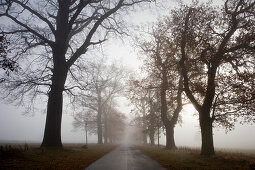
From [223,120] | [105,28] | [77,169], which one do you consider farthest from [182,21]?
[77,169]

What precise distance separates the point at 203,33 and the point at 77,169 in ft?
39.5

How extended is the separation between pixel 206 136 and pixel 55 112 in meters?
10.9

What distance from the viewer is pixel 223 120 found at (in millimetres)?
15609

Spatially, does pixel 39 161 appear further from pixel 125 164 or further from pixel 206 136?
pixel 206 136

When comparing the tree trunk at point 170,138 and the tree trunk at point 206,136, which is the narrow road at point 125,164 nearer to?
the tree trunk at point 206,136

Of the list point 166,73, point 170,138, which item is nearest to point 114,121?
point 170,138

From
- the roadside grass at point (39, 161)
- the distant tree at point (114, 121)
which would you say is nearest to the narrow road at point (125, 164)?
the roadside grass at point (39, 161)

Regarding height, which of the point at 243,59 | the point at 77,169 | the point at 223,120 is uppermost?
the point at 243,59

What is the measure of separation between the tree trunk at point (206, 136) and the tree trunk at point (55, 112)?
10125 mm

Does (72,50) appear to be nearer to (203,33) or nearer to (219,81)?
(203,33)

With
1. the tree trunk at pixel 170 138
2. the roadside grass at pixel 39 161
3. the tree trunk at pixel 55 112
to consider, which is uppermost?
the tree trunk at pixel 55 112

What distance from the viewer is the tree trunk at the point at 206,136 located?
1388 cm

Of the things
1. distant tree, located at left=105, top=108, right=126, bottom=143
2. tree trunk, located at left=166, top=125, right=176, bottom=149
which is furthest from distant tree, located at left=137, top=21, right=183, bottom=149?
distant tree, located at left=105, top=108, right=126, bottom=143

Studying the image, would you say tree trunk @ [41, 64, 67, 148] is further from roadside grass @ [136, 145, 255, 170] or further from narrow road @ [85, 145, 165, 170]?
roadside grass @ [136, 145, 255, 170]
